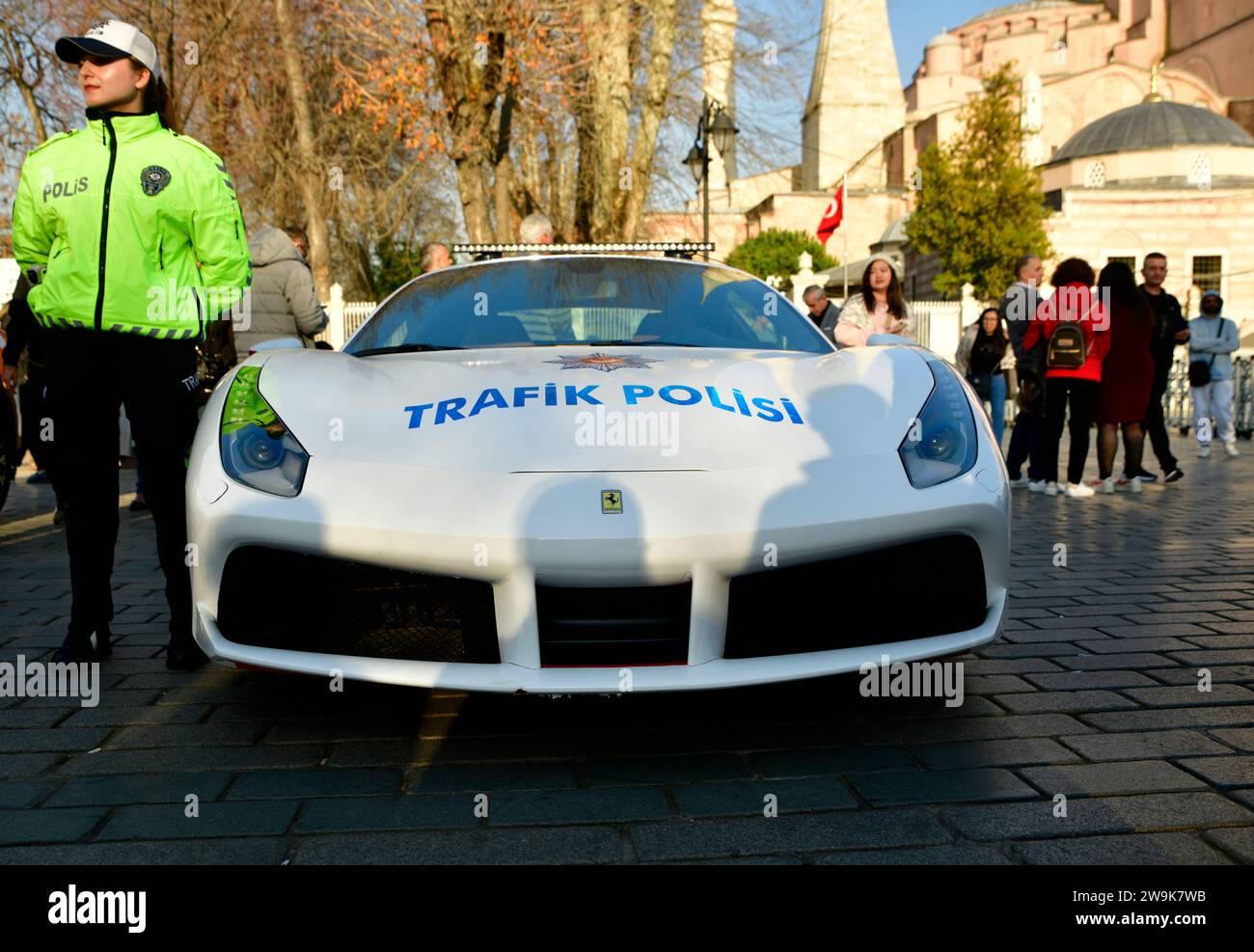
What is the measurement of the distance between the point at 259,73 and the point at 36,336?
19.3 metres

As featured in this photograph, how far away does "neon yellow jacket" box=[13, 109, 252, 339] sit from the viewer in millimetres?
3215

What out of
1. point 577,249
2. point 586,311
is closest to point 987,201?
point 577,249

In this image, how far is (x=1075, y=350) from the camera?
7.93 m

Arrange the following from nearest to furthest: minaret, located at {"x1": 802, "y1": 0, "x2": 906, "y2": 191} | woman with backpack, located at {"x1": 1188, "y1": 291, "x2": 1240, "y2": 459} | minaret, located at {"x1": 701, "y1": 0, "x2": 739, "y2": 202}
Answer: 1. woman with backpack, located at {"x1": 1188, "y1": 291, "x2": 1240, "y2": 459}
2. minaret, located at {"x1": 701, "y1": 0, "x2": 739, "y2": 202}
3. minaret, located at {"x1": 802, "y1": 0, "x2": 906, "y2": 191}

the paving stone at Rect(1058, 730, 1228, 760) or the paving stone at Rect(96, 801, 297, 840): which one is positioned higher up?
the paving stone at Rect(96, 801, 297, 840)

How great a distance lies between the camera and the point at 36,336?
3.55m

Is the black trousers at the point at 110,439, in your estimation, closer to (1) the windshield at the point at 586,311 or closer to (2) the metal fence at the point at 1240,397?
(1) the windshield at the point at 586,311

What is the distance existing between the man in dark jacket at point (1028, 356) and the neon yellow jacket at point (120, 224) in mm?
6713

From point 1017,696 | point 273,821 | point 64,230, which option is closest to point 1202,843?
point 1017,696

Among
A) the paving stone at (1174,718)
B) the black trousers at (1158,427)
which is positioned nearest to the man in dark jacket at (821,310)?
the black trousers at (1158,427)

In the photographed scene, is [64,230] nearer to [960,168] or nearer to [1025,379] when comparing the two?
[1025,379]

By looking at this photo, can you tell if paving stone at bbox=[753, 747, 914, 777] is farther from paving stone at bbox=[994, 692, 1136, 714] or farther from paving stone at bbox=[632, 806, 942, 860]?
paving stone at bbox=[994, 692, 1136, 714]

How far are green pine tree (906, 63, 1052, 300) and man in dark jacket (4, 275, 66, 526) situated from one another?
34.9m

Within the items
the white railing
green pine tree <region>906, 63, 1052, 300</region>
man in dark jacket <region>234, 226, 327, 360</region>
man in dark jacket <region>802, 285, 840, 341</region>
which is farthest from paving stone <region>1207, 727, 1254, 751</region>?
green pine tree <region>906, 63, 1052, 300</region>
